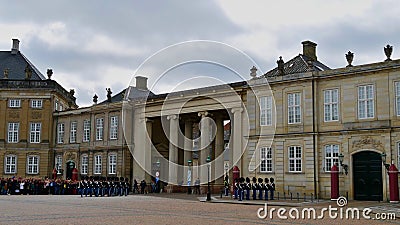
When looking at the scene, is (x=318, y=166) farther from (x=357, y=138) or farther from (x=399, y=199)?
(x=399, y=199)

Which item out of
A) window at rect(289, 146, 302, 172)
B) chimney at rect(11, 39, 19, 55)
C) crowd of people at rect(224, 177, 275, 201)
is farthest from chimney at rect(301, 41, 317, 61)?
chimney at rect(11, 39, 19, 55)

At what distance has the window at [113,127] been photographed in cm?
5334

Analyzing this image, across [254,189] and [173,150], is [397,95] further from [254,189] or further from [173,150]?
[173,150]

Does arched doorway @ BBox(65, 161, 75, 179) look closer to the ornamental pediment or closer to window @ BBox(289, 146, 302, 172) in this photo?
window @ BBox(289, 146, 302, 172)

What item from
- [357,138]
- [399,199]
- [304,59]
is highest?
[304,59]

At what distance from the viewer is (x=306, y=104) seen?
123 ft

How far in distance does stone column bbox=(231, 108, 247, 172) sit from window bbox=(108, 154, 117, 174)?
49.3 feet

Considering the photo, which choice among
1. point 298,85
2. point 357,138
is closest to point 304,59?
point 298,85

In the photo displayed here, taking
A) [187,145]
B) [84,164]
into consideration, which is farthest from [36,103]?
[187,145]

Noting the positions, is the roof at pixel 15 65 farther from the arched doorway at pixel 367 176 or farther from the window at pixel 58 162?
the arched doorway at pixel 367 176

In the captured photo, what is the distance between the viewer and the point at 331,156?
36219mm

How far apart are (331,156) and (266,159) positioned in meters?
5.05

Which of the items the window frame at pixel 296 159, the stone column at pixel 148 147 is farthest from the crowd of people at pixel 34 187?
the window frame at pixel 296 159

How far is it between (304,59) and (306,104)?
613 cm
